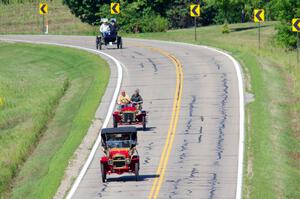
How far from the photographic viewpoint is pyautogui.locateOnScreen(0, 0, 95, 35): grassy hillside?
10694cm

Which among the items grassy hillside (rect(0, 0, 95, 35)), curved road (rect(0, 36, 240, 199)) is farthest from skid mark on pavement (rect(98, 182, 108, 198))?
grassy hillside (rect(0, 0, 95, 35))

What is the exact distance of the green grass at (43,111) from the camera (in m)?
38.4

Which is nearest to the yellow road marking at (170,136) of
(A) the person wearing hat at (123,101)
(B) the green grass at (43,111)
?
(A) the person wearing hat at (123,101)

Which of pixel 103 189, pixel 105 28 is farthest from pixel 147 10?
pixel 103 189

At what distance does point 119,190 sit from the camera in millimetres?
32406

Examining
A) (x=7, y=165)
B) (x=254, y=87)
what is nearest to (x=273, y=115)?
(x=254, y=87)

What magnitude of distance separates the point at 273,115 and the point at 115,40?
2878cm

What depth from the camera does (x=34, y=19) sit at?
11469 centimetres

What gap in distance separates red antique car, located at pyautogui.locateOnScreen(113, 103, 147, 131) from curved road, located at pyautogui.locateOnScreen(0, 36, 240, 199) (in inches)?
28.6

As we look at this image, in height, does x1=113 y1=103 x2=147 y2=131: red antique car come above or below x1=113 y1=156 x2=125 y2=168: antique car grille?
above

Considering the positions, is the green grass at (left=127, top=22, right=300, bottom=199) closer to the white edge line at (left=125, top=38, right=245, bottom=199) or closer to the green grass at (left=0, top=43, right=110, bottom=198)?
the white edge line at (left=125, top=38, right=245, bottom=199)

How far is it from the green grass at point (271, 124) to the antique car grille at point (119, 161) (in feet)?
14.2

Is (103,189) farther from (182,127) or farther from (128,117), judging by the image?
(182,127)

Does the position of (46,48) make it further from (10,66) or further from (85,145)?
(85,145)
